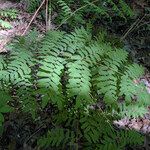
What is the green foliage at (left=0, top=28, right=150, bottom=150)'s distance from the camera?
2.87 metres

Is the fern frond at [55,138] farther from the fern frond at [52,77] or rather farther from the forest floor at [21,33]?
the fern frond at [52,77]

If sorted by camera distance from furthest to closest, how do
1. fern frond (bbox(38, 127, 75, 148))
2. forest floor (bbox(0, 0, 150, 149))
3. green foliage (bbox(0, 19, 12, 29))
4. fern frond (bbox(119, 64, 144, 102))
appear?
green foliage (bbox(0, 19, 12, 29)) → forest floor (bbox(0, 0, 150, 149)) → fern frond (bbox(38, 127, 75, 148)) → fern frond (bbox(119, 64, 144, 102))

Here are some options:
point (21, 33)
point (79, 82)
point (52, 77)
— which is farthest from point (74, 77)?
point (21, 33)

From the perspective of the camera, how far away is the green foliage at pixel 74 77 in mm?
2873

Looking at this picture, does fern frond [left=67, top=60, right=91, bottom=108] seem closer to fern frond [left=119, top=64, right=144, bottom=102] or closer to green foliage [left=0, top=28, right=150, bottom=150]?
green foliage [left=0, top=28, right=150, bottom=150]

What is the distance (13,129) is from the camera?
12.6 ft

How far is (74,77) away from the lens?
2.96 metres

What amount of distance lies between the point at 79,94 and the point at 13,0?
4.09 m

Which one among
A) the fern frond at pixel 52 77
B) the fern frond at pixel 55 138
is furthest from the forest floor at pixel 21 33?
the fern frond at pixel 52 77

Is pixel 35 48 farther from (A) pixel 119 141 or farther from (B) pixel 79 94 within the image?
(A) pixel 119 141

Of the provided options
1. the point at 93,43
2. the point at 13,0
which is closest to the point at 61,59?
the point at 93,43

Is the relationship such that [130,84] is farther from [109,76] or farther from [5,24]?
[5,24]

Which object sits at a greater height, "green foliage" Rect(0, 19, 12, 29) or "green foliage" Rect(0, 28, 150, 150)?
"green foliage" Rect(0, 19, 12, 29)

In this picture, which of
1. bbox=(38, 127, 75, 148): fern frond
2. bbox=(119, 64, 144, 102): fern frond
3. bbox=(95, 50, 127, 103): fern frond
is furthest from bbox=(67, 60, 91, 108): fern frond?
bbox=(38, 127, 75, 148): fern frond
